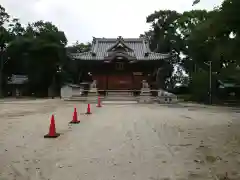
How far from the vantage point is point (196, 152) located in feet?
24.5

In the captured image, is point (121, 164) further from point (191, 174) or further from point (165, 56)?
point (165, 56)

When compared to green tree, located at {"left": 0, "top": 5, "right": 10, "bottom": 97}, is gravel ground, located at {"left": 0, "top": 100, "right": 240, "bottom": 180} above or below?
below

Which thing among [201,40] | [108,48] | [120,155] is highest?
[108,48]

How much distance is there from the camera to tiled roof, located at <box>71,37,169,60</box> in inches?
1483

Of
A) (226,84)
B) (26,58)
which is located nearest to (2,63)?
(26,58)

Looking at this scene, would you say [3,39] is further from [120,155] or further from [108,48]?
[120,155]

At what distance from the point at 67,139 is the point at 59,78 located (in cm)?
4596

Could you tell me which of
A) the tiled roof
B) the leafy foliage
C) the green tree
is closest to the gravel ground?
the leafy foliage

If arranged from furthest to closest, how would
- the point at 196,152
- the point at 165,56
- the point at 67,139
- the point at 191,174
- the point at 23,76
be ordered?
the point at 23,76 < the point at 165,56 < the point at 67,139 < the point at 196,152 < the point at 191,174

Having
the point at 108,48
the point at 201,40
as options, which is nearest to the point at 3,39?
the point at 108,48

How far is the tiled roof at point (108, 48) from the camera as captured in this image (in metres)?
37.7

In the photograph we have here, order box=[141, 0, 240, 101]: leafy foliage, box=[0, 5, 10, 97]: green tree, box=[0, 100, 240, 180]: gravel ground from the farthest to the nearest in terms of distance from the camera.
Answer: box=[0, 5, 10, 97]: green tree → box=[141, 0, 240, 101]: leafy foliage → box=[0, 100, 240, 180]: gravel ground

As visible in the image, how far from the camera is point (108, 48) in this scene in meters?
40.6

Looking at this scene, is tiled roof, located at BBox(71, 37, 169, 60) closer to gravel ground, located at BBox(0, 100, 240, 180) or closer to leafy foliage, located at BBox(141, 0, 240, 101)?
leafy foliage, located at BBox(141, 0, 240, 101)
